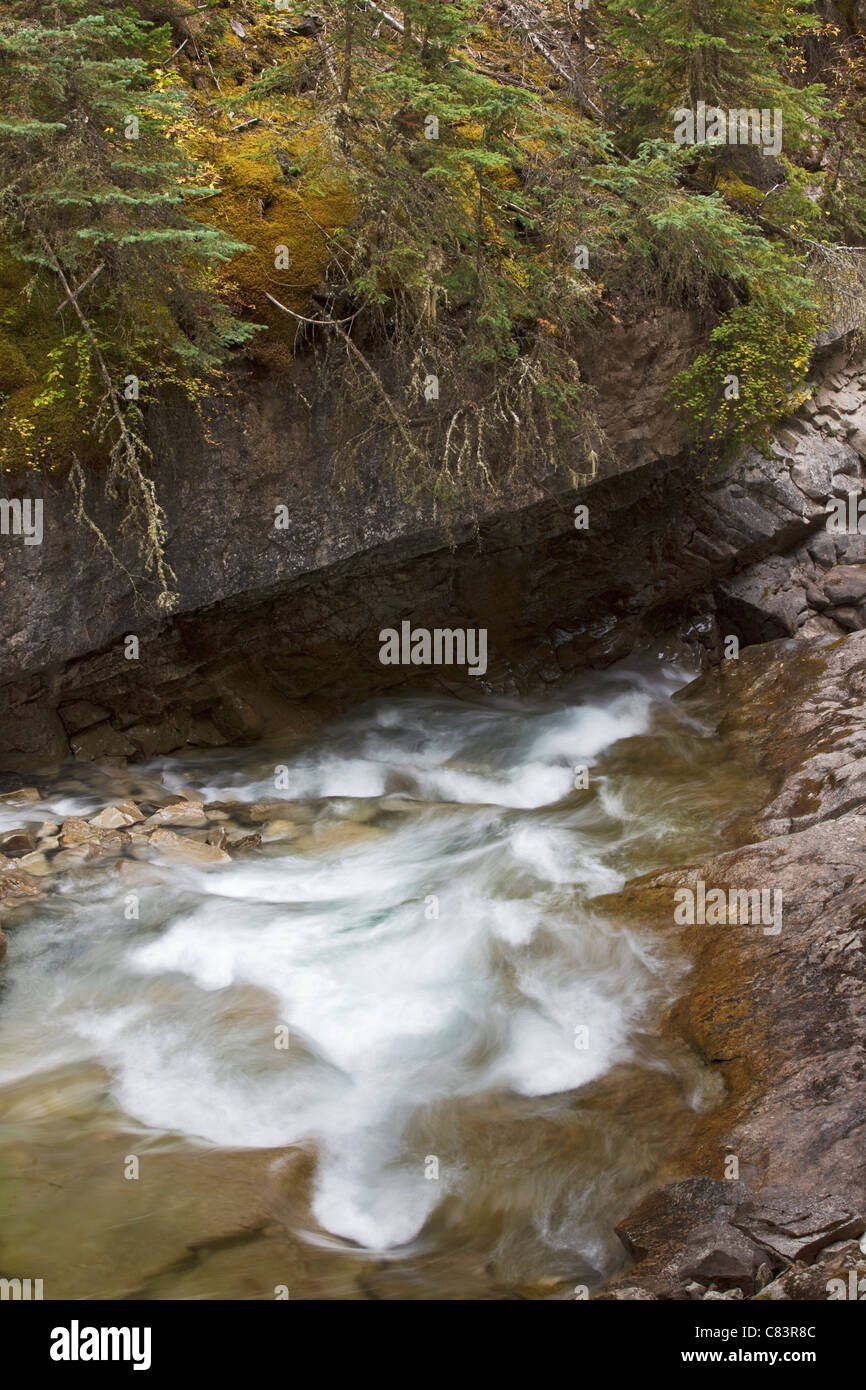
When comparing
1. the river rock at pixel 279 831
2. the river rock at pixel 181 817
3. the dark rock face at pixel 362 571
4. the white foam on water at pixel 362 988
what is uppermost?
the dark rock face at pixel 362 571

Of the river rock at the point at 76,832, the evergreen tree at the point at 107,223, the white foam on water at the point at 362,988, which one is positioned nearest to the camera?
the white foam on water at the point at 362,988

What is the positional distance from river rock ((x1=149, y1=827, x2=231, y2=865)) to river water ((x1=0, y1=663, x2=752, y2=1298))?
14cm

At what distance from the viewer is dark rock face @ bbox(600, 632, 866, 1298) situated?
12.4 ft

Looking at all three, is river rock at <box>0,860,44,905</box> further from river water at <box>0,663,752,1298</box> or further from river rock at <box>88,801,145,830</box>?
river rock at <box>88,801,145,830</box>

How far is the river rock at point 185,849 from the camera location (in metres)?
7.50

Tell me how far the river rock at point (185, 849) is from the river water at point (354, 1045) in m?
0.14

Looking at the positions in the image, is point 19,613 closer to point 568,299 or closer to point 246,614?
point 246,614

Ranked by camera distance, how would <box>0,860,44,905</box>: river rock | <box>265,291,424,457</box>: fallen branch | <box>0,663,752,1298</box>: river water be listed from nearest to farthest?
<box>0,663,752,1298</box>: river water → <box>0,860,44,905</box>: river rock → <box>265,291,424,457</box>: fallen branch

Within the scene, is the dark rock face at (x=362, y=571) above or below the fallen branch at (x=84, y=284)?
below

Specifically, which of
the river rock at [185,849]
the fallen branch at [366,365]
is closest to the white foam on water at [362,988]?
the river rock at [185,849]

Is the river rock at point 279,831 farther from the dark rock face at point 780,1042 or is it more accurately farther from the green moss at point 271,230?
the green moss at point 271,230

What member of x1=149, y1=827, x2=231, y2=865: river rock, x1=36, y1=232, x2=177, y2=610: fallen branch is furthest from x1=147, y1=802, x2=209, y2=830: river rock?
x1=36, y1=232, x2=177, y2=610: fallen branch

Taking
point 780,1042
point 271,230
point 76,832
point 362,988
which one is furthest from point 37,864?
point 271,230
